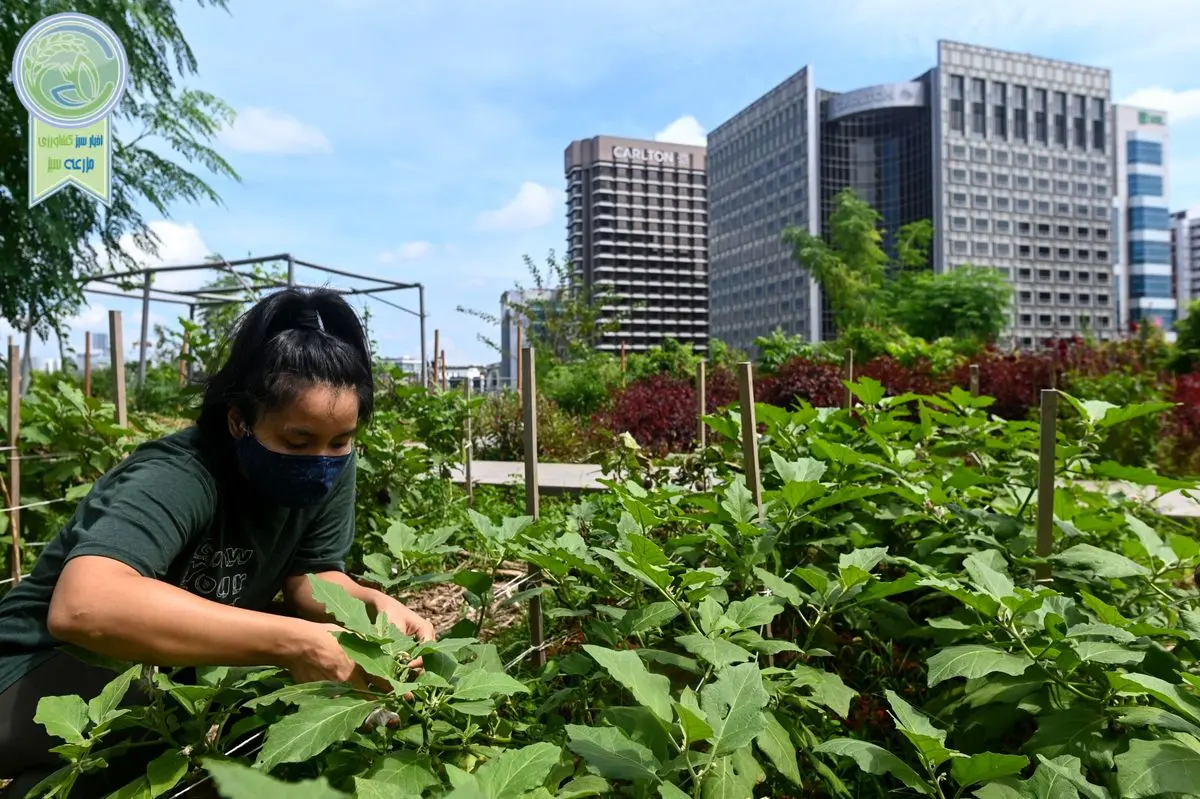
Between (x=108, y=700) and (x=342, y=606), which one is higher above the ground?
(x=342, y=606)

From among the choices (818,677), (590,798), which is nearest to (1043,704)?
(818,677)

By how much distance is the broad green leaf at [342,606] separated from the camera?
975 mm

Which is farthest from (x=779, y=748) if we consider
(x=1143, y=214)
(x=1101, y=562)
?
(x=1143, y=214)

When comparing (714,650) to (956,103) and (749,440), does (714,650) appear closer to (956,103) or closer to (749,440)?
(749,440)

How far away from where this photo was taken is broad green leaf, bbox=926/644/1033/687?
3.95 feet

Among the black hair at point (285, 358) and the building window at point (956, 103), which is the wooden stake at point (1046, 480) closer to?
the black hair at point (285, 358)

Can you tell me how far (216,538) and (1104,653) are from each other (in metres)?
1.55

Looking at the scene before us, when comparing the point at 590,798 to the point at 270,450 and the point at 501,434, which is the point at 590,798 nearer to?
the point at 270,450

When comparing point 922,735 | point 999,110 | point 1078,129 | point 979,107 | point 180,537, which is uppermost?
Answer: point 999,110

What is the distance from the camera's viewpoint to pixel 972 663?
1.23 m

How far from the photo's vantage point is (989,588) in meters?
1.34

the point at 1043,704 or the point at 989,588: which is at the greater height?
the point at 989,588

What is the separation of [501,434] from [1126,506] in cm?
681

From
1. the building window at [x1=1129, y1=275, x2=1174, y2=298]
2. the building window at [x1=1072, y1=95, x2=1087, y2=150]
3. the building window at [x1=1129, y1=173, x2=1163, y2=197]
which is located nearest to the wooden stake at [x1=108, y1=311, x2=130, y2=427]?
the building window at [x1=1072, y1=95, x2=1087, y2=150]
